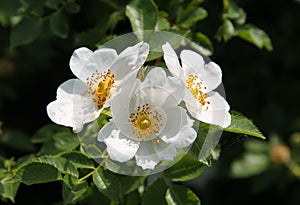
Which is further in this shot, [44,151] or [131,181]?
[44,151]

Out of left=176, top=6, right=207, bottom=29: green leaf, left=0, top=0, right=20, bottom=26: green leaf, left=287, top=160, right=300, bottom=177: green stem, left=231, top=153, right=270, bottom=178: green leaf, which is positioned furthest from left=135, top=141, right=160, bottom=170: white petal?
left=287, top=160, right=300, bottom=177: green stem

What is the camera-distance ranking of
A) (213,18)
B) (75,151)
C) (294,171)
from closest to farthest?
(75,151)
(213,18)
(294,171)

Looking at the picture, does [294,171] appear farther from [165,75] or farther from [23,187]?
[165,75]

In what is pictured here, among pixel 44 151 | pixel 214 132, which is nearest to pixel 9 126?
pixel 44 151

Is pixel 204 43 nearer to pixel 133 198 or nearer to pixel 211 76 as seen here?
pixel 211 76

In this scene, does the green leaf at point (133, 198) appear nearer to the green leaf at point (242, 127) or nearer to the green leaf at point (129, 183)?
the green leaf at point (129, 183)

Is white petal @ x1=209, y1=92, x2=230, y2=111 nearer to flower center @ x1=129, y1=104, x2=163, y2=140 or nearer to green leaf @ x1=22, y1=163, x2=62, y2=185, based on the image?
flower center @ x1=129, y1=104, x2=163, y2=140

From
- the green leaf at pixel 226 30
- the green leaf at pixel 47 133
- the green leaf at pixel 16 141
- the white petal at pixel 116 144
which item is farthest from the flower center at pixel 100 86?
the green leaf at pixel 16 141

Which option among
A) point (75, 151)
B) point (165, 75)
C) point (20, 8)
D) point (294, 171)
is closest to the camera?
point (165, 75)
